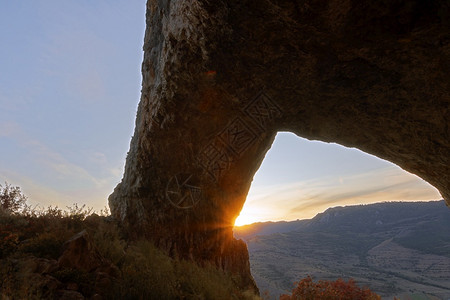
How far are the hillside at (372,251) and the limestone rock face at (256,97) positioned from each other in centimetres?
3298

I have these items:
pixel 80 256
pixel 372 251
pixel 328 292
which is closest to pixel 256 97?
pixel 80 256

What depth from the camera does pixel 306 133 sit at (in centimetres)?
916

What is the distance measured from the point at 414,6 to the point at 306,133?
5.50m

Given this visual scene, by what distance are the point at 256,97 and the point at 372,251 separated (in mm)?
90853

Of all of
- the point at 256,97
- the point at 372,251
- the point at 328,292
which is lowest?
the point at 372,251

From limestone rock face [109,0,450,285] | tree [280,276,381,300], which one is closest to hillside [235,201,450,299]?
tree [280,276,381,300]

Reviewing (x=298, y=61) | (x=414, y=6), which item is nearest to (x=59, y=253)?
(x=298, y=61)

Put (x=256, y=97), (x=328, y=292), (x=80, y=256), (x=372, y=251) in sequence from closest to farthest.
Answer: (x=80, y=256), (x=256, y=97), (x=328, y=292), (x=372, y=251)

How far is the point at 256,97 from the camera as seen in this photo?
7.26m

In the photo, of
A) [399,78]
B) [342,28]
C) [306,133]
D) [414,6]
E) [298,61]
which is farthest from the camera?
[306,133]

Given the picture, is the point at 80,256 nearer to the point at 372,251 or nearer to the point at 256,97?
the point at 256,97

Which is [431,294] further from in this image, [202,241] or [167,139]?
[167,139]

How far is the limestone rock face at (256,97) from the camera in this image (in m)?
4.59

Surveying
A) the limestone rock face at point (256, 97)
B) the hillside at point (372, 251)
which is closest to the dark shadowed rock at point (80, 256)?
the limestone rock face at point (256, 97)
